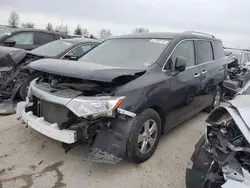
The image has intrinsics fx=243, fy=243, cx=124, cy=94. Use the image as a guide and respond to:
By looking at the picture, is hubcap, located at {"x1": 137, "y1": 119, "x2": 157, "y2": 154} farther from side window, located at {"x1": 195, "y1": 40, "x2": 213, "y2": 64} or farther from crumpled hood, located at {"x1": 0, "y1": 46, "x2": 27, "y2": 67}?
crumpled hood, located at {"x1": 0, "y1": 46, "x2": 27, "y2": 67}

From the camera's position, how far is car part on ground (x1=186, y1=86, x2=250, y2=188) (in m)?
1.89

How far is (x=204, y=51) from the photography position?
4.88m

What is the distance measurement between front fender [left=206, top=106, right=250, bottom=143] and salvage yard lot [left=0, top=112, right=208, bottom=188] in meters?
0.95

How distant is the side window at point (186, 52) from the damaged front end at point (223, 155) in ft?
4.86

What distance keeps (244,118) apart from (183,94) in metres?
1.83

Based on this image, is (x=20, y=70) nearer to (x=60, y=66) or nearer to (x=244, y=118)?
(x=60, y=66)

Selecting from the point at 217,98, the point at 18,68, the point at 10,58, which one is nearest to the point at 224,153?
the point at 217,98

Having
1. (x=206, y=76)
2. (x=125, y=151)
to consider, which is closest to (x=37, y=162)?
(x=125, y=151)

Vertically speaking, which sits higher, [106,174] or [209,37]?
[209,37]

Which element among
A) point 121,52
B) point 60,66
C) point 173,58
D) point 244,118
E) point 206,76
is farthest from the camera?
point 206,76

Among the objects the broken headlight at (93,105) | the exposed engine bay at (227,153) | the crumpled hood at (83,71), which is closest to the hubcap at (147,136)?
the broken headlight at (93,105)

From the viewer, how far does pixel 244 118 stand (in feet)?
6.59

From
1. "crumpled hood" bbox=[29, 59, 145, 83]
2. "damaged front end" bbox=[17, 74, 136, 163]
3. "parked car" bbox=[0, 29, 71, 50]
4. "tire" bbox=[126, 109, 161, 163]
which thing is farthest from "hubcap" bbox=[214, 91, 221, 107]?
"parked car" bbox=[0, 29, 71, 50]

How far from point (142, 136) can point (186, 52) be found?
1843 millimetres
